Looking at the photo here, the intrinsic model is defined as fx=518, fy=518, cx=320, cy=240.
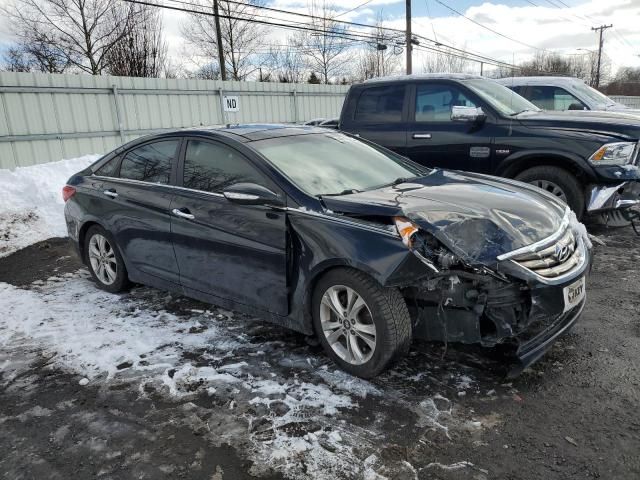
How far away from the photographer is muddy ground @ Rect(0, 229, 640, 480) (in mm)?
2535

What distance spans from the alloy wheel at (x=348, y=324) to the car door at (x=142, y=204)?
157 cm

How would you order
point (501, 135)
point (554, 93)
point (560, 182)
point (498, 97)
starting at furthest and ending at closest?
point (554, 93) → point (498, 97) → point (501, 135) → point (560, 182)

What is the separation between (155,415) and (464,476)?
174 centimetres

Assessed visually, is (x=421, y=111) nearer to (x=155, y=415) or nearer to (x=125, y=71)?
(x=155, y=415)

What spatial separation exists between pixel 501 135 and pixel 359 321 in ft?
13.5

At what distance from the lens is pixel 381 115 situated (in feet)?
24.0

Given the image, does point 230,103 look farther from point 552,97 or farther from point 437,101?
point 437,101

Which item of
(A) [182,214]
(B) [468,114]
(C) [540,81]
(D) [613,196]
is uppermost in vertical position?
(C) [540,81]

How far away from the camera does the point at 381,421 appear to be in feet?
9.39

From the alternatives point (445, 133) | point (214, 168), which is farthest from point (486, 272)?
point (445, 133)

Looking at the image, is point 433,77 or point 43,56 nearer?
point 433,77

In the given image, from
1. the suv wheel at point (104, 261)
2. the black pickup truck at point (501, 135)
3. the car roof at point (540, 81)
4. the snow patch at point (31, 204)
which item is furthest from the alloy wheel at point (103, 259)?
the car roof at point (540, 81)

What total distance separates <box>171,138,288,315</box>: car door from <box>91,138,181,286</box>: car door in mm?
157

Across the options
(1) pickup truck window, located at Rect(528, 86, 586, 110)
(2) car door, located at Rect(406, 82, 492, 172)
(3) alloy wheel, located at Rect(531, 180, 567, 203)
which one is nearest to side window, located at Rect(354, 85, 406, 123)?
(2) car door, located at Rect(406, 82, 492, 172)
